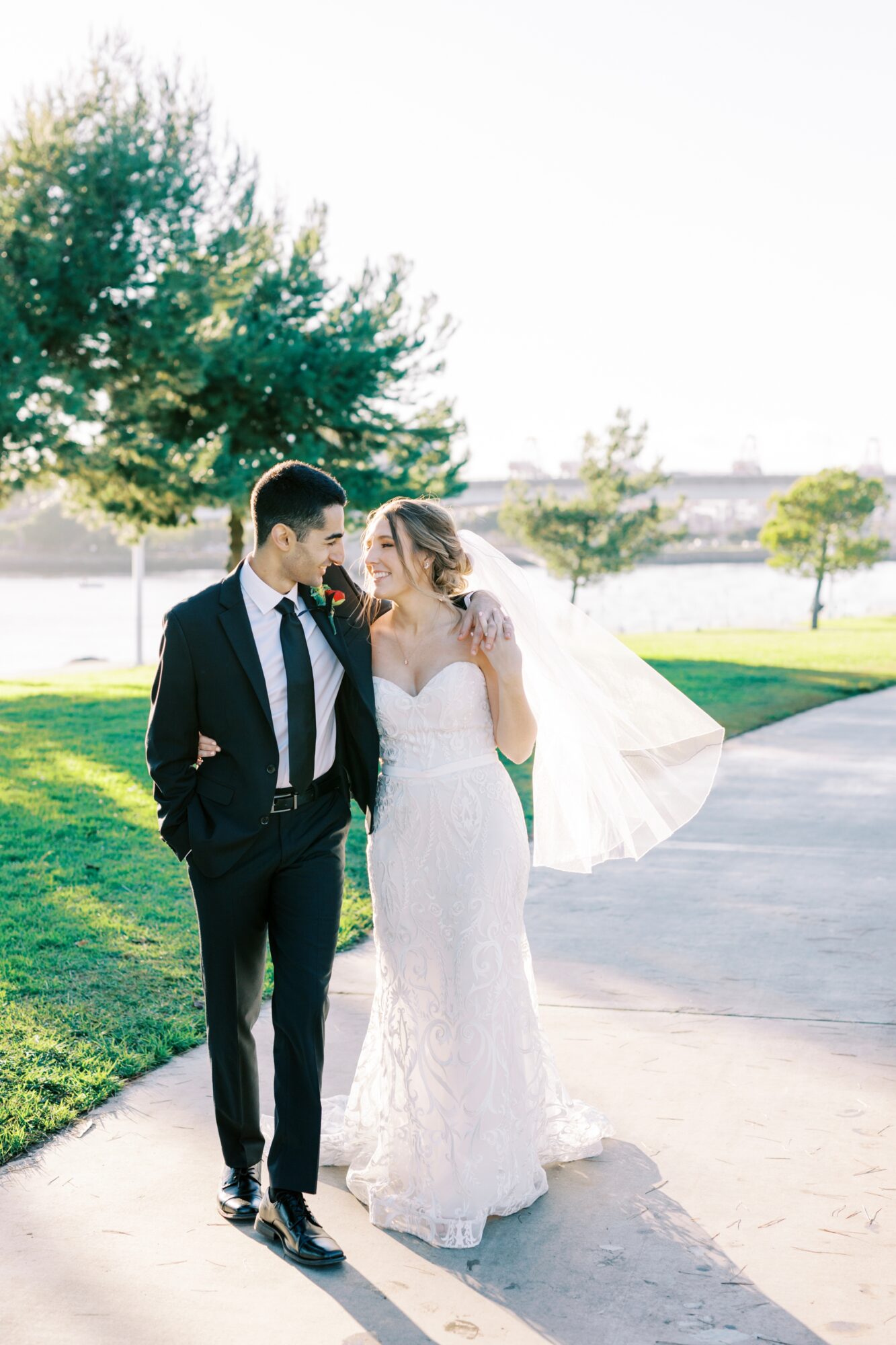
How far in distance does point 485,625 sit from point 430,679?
0.75ft

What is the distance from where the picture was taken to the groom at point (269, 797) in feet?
11.4

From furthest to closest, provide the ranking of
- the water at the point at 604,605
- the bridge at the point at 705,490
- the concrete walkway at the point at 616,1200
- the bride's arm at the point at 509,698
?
the bridge at the point at 705,490 < the water at the point at 604,605 < the bride's arm at the point at 509,698 < the concrete walkway at the point at 616,1200

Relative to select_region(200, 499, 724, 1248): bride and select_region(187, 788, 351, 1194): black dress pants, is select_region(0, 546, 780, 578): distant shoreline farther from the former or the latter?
select_region(187, 788, 351, 1194): black dress pants

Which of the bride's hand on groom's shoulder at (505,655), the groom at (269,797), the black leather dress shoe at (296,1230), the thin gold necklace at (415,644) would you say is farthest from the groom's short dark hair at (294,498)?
the black leather dress shoe at (296,1230)

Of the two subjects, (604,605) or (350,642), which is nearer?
(350,642)

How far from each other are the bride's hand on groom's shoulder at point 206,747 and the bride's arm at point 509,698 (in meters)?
0.84

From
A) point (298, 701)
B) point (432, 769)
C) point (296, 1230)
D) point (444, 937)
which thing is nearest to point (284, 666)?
point (298, 701)

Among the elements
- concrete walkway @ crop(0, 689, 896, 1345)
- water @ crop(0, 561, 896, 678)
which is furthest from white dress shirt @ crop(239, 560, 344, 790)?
water @ crop(0, 561, 896, 678)

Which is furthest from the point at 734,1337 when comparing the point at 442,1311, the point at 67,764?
the point at 67,764

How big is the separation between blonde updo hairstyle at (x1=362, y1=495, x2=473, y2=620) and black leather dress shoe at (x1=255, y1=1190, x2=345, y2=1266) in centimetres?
172

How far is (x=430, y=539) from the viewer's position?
12.5ft

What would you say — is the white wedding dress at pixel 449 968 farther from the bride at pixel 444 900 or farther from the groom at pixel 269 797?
the groom at pixel 269 797

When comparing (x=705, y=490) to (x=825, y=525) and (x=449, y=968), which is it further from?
(x=449, y=968)

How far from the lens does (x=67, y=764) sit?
11.2 m
